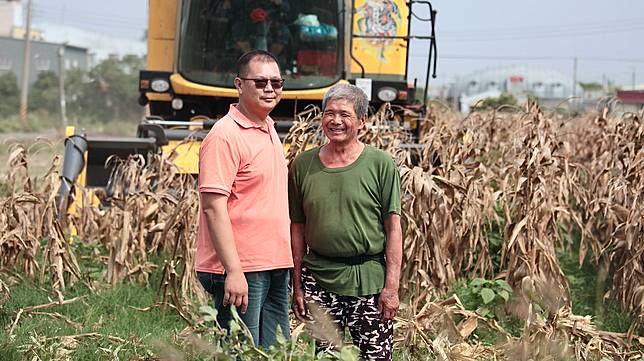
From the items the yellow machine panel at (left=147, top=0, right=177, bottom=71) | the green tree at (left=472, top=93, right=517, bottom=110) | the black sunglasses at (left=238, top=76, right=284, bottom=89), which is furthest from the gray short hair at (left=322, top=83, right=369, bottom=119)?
the yellow machine panel at (left=147, top=0, right=177, bottom=71)

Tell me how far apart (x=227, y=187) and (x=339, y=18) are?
546cm

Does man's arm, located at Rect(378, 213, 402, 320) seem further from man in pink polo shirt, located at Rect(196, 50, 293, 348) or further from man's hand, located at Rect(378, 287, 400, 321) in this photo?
man in pink polo shirt, located at Rect(196, 50, 293, 348)

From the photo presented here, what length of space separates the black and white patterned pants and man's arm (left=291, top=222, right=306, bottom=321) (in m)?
0.02

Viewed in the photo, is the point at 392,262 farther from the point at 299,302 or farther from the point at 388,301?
Result: the point at 299,302

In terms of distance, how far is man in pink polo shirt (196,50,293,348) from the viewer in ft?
11.9

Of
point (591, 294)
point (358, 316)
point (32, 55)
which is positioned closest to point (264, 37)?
point (591, 294)

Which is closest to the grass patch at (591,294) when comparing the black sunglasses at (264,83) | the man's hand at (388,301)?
the man's hand at (388,301)

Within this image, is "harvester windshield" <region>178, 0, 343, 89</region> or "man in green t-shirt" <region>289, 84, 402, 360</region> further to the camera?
"harvester windshield" <region>178, 0, 343, 89</region>

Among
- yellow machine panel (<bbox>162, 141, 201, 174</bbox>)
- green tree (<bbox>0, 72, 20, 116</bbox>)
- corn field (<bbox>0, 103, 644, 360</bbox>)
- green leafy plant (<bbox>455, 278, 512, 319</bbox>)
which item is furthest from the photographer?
green tree (<bbox>0, 72, 20, 116</bbox>)

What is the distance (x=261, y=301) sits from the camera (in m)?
3.84

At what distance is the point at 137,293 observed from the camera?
623cm

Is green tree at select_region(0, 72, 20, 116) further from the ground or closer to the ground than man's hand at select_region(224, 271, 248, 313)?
further from the ground

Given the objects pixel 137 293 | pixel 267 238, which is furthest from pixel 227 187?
pixel 137 293

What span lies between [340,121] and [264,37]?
5.00 metres
